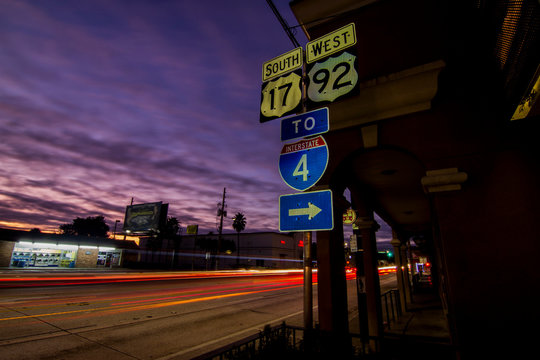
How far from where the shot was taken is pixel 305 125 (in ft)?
11.5

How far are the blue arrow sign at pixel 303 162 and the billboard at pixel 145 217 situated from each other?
47.8 metres

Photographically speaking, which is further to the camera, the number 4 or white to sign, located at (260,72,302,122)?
white to sign, located at (260,72,302,122)

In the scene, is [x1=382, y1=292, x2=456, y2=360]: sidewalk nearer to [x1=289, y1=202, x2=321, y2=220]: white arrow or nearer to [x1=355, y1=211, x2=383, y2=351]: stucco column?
[x1=355, y1=211, x2=383, y2=351]: stucco column

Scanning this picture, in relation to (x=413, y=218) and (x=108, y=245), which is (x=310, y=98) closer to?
(x=413, y=218)

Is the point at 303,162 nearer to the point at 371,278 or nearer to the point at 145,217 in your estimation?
the point at 371,278

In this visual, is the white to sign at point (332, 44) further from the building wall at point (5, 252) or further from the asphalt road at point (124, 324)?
the building wall at point (5, 252)

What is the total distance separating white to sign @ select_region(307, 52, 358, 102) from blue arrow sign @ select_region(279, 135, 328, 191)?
0.94 meters

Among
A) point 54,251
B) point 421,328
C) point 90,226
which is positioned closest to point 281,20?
point 421,328

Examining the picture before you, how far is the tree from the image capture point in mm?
102125

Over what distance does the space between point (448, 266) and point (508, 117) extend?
2459mm

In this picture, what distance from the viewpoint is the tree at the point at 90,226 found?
335 ft

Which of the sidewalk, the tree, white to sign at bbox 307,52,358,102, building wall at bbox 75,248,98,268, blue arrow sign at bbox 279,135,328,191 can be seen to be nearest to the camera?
blue arrow sign at bbox 279,135,328,191

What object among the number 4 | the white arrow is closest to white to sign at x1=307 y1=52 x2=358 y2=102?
the number 4

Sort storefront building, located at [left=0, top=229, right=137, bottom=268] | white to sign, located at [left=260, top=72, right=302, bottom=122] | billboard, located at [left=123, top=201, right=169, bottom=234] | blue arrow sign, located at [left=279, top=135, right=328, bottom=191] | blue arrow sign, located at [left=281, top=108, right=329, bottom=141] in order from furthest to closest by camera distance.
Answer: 1. billboard, located at [left=123, top=201, right=169, bottom=234]
2. storefront building, located at [left=0, top=229, right=137, bottom=268]
3. white to sign, located at [left=260, top=72, right=302, bottom=122]
4. blue arrow sign, located at [left=281, top=108, right=329, bottom=141]
5. blue arrow sign, located at [left=279, top=135, right=328, bottom=191]
